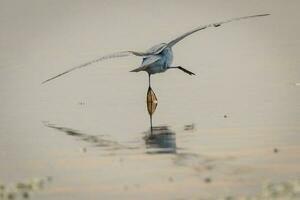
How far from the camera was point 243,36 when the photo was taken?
3544 cm

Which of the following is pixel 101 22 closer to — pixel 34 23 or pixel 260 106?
pixel 34 23

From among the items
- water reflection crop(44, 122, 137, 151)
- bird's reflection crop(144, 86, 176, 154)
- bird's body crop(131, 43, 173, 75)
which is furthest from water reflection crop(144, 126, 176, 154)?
bird's body crop(131, 43, 173, 75)

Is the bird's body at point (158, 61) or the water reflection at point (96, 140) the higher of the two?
the bird's body at point (158, 61)

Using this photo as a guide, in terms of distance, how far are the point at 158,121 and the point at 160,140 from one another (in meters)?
2.22

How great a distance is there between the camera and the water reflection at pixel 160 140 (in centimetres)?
1567

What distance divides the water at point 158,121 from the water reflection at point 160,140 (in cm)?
2

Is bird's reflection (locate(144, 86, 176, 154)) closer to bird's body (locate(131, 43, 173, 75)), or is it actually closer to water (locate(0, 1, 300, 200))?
water (locate(0, 1, 300, 200))

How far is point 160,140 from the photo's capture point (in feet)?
54.5

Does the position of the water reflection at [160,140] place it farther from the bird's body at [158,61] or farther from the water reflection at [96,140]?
the bird's body at [158,61]

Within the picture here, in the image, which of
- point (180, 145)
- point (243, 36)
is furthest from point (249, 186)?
point (243, 36)

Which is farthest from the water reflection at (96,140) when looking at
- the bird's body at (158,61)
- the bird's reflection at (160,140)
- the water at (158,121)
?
the bird's body at (158,61)

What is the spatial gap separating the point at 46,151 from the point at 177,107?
4563mm

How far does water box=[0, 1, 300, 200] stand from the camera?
43.9 feet

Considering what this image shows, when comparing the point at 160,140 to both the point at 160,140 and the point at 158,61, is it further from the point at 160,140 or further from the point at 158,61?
the point at 158,61
